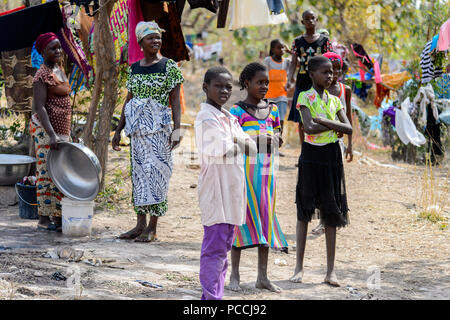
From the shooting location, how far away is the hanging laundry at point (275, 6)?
6371mm

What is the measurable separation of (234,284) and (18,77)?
379cm

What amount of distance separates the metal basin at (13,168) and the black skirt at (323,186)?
3199 mm

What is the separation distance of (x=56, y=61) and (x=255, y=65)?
2299 mm

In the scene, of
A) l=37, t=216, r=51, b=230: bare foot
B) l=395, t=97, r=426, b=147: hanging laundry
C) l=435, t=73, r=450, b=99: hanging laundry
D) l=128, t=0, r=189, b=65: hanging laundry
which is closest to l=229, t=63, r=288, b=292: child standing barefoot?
l=128, t=0, r=189, b=65: hanging laundry

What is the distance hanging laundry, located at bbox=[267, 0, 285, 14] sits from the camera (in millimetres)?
6371

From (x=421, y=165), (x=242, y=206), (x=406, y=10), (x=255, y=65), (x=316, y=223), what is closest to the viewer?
(x=242, y=206)

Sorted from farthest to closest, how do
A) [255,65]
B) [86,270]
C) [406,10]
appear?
[406,10], [86,270], [255,65]

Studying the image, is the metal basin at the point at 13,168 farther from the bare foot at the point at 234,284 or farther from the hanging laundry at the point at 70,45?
the bare foot at the point at 234,284

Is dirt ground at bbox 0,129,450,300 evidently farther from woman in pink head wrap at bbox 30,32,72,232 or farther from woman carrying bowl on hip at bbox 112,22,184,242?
woman carrying bowl on hip at bbox 112,22,184,242

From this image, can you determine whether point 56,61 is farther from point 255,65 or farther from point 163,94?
point 255,65

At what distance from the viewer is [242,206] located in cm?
358

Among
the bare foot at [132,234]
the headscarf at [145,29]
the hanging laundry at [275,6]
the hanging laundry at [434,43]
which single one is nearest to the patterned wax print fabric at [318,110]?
the headscarf at [145,29]

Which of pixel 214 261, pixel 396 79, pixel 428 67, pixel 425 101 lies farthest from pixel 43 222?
pixel 396 79
